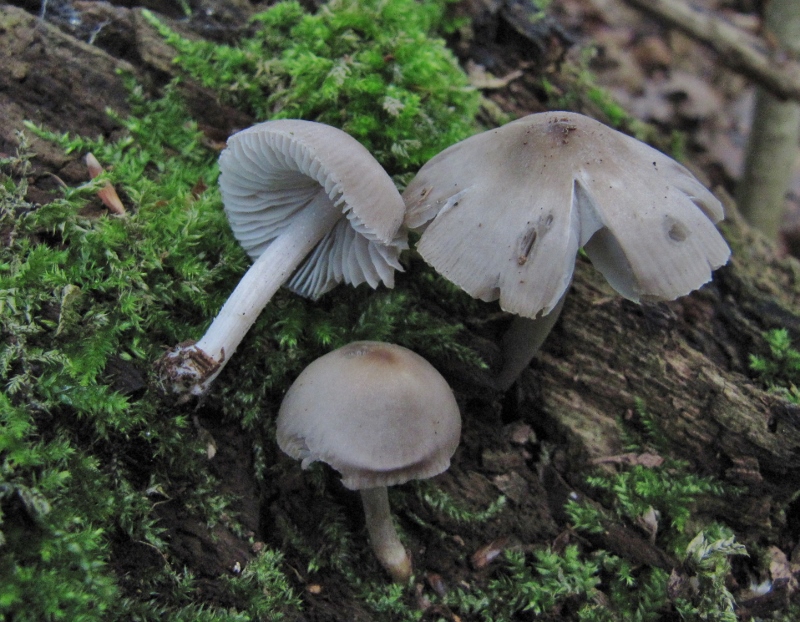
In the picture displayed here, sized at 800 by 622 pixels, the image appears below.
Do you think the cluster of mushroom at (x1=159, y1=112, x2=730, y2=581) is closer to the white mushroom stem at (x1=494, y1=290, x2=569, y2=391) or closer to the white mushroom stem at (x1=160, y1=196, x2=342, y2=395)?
the white mushroom stem at (x1=160, y1=196, x2=342, y2=395)

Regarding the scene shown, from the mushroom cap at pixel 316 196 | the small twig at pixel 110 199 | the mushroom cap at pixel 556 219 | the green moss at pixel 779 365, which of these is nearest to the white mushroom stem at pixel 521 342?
the mushroom cap at pixel 556 219

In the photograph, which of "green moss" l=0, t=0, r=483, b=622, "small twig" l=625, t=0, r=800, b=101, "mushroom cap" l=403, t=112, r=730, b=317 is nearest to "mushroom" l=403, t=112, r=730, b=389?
"mushroom cap" l=403, t=112, r=730, b=317

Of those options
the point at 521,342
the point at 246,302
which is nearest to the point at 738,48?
the point at 521,342

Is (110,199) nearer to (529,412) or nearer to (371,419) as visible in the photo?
(371,419)

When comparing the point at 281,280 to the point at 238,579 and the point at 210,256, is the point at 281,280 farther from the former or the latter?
the point at 238,579

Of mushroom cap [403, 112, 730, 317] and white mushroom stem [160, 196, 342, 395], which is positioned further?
A: white mushroom stem [160, 196, 342, 395]

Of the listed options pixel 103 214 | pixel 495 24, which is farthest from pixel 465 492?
pixel 495 24

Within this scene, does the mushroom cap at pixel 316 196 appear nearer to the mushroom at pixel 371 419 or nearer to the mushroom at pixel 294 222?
the mushroom at pixel 294 222
